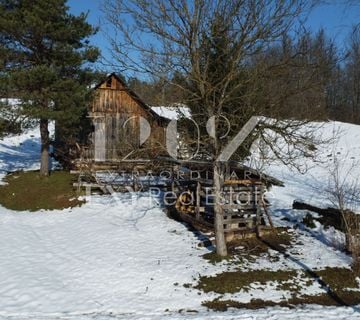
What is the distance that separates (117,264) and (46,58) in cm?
1177

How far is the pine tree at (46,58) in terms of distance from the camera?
1593 cm

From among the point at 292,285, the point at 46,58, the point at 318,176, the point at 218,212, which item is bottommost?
the point at 292,285

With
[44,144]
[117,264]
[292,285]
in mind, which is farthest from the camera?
[44,144]

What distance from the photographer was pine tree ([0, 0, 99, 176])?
52.3ft

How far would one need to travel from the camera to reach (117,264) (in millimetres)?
9352

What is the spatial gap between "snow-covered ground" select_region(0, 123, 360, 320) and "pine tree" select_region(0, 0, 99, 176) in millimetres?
4546

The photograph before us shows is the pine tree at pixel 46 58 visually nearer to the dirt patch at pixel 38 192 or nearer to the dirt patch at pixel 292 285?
the dirt patch at pixel 38 192

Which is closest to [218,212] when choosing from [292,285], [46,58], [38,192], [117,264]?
[292,285]

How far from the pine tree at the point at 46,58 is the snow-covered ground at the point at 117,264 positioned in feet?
14.9

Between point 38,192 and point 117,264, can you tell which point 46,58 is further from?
point 117,264

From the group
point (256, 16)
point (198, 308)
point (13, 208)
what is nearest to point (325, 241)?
point (198, 308)

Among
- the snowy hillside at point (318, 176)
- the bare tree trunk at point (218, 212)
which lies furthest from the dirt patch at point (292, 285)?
the snowy hillside at point (318, 176)

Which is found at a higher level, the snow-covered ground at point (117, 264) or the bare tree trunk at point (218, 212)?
the bare tree trunk at point (218, 212)

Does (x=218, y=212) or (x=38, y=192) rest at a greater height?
(x=38, y=192)
